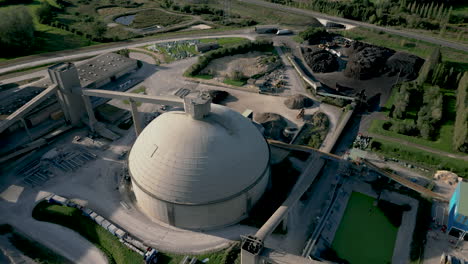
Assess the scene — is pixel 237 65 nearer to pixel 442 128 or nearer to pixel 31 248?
pixel 442 128

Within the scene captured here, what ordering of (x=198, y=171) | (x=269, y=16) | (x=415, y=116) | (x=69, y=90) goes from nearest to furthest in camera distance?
(x=198, y=171)
(x=69, y=90)
(x=415, y=116)
(x=269, y=16)

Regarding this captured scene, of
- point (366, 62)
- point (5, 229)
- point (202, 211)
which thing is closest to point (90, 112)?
point (5, 229)

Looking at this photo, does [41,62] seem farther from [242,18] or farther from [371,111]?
[371,111]

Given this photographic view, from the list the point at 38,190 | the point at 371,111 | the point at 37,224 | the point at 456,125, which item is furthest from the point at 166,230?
the point at 456,125

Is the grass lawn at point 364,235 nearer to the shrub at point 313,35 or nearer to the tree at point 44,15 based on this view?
the shrub at point 313,35

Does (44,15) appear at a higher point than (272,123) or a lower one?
higher

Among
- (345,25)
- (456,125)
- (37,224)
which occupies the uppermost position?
(345,25)
